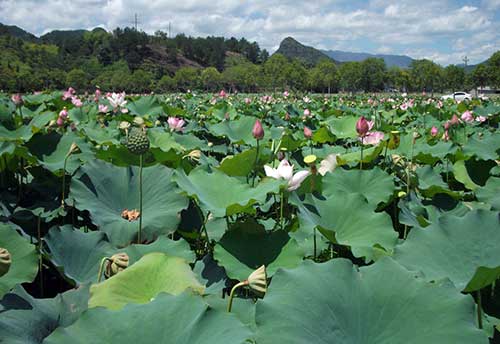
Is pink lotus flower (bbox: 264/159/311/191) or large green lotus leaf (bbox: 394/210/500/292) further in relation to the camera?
pink lotus flower (bbox: 264/159/311/191)

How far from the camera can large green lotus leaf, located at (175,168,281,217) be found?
1.30m

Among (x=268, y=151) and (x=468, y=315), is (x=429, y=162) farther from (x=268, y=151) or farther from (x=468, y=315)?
(x=468, y=315)

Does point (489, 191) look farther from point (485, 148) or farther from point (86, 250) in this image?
point (86, 250)

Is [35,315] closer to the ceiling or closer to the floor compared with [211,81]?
closer to the floor

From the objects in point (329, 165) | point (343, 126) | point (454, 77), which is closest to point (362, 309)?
point (329, 165)

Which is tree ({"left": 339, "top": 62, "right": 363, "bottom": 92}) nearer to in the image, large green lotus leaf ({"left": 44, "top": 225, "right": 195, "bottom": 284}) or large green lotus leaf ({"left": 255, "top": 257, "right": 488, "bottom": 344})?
large green lotus leaf ({"left": 44, "top": 225, "right": 195, "bottom": 284})

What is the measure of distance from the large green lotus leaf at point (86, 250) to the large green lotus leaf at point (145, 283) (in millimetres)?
202

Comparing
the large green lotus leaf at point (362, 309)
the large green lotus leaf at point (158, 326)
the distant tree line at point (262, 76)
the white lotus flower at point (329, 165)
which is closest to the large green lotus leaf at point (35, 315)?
the large green lotus leaf at point (158, 326)

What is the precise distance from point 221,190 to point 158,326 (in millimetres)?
846

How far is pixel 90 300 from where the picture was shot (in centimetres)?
87

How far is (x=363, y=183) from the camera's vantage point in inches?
72.9

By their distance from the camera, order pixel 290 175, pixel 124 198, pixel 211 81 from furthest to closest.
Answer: pixel 211 81, pixel 124 198, pixel 290 175

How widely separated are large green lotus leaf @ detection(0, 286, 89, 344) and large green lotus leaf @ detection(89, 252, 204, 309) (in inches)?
1.4

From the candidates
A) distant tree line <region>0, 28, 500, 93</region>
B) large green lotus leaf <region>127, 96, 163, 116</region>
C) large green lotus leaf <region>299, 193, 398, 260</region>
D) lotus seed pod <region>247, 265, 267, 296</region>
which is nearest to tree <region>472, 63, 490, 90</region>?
distant tree line <region>0, 28, 500, 93</region>
